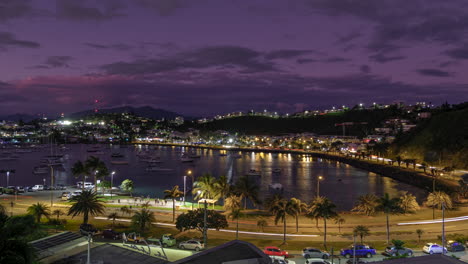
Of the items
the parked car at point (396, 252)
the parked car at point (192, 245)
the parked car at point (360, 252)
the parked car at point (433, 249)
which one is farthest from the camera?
the parked car at point (192, 245)

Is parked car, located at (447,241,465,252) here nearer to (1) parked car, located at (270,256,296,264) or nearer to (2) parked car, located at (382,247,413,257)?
(2) parked car, located at (382,247,413,257)

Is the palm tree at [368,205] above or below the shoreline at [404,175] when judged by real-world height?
above

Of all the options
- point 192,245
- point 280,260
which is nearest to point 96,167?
point 192,245

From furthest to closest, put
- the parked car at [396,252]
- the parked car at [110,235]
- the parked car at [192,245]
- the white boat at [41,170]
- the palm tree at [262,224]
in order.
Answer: the white boat at [41,170] < the palm tree at [262,224] < the parked car at [110,235] < the parked car at [192,245] < the parked car at [396,252]

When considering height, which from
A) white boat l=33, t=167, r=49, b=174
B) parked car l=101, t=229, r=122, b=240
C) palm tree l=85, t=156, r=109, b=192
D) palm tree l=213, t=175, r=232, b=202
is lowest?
white boat l=33, t=167, r=49, b=174

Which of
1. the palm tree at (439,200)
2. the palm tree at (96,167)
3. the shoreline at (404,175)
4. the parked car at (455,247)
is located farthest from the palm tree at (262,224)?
the shoreline at (404,175)

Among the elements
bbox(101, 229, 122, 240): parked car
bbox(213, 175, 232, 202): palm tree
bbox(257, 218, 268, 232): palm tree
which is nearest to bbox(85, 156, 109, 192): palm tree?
bbox(213, 175, 232, 202): palm tree

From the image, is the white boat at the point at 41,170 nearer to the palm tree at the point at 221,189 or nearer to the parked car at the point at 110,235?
the palm tree at the point at 221,189

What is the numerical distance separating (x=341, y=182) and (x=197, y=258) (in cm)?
5167

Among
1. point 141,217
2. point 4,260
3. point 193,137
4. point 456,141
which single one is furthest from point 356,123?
point 4,260

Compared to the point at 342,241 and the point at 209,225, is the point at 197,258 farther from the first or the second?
the point at 342,241

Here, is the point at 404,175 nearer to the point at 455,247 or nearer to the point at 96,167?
the point at 455,247

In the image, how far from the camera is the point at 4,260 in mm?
7953

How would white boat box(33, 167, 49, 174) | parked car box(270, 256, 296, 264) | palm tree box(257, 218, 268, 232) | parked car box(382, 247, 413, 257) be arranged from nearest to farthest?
1. parked car box(270, 256, 296, 264)
2. parked car box(382, 247, 413, 257)
3. palm tree box(257, 218, 268, 232)
4. white boat box(33, 167, 49, 174)
